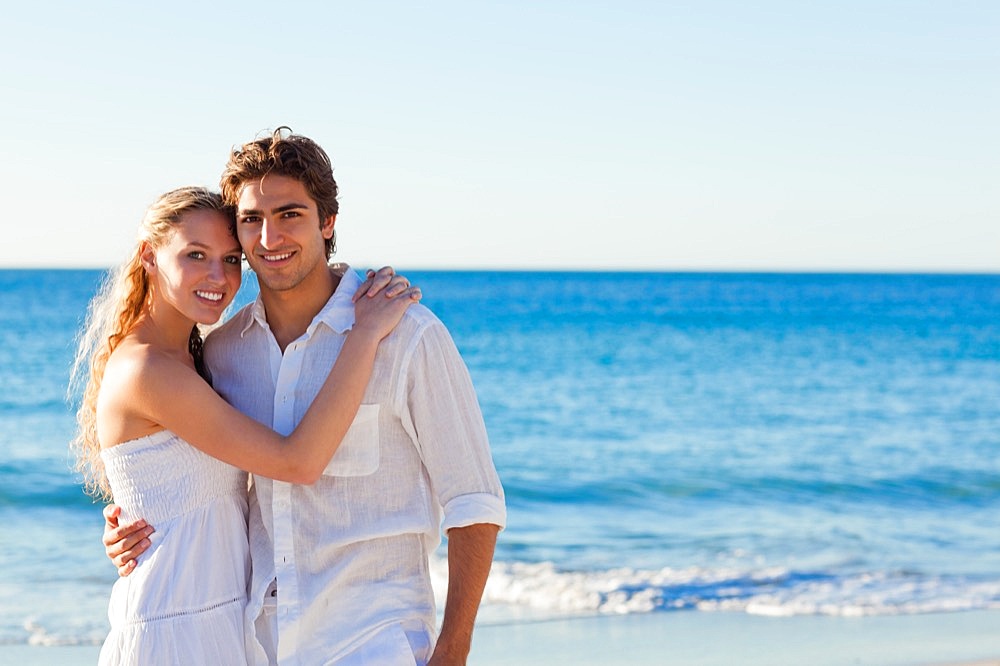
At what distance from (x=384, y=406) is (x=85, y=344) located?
118 centimetres

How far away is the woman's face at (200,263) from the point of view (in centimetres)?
335

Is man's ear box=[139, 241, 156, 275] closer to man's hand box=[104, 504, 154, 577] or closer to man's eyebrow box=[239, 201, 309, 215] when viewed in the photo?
man's eyebrow box=[239, 201, 309, 215]

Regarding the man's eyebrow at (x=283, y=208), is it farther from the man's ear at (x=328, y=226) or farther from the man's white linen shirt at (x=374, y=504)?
the man's white linen shirt at (x=374, y=504)

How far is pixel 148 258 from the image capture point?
350 centimetres

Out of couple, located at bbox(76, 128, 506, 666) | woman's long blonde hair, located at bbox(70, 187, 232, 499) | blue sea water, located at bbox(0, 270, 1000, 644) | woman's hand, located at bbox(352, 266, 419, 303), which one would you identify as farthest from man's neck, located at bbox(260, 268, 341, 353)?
blue sea water, located at bbox(0, 270, 1000, 644)

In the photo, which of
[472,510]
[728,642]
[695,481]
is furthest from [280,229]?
Answer: [695,481]

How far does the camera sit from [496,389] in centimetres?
2489

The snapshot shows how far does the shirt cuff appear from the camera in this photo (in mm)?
3070

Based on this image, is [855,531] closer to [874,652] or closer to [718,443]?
[874,652]

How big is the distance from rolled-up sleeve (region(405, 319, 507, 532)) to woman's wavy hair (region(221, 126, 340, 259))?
1.73 ft

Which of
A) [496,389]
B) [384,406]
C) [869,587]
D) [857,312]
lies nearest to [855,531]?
[869,587]

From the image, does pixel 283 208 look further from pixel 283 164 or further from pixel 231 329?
pixel 231 329

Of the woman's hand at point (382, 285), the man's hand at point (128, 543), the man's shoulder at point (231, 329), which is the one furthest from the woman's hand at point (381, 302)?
the man's hand at point (128, 543)

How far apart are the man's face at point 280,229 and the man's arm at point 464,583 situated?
0.85 m
